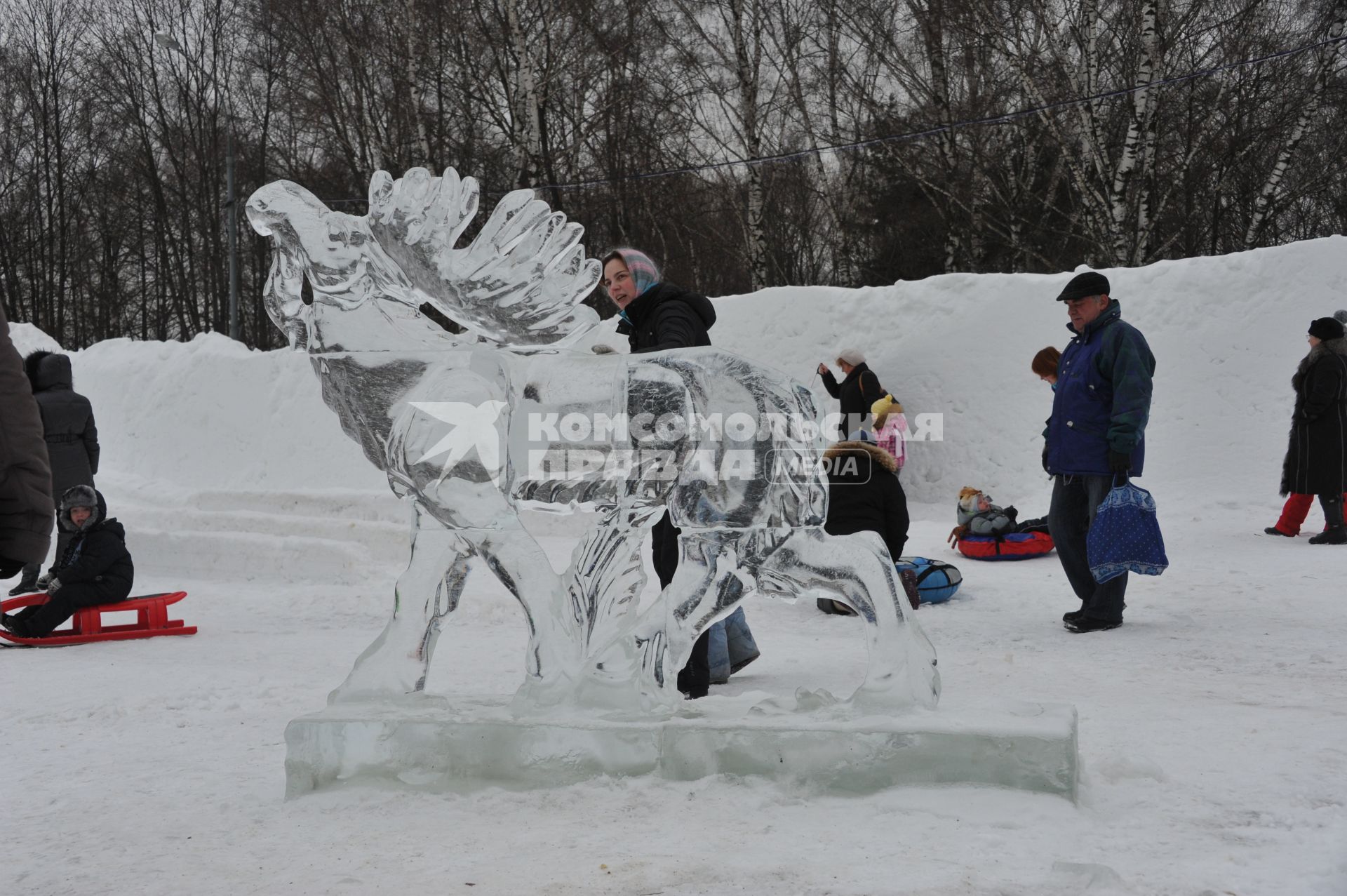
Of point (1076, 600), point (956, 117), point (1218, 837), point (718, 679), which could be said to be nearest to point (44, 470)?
point (1218, 837)

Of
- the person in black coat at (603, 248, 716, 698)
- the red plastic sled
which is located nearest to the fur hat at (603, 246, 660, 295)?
the person in black coat at (603, 248, 716, 698)

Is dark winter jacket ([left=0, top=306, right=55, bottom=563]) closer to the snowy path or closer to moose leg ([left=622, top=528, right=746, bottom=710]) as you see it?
the snowy path

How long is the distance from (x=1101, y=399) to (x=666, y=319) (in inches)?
97.9

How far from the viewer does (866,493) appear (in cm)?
648

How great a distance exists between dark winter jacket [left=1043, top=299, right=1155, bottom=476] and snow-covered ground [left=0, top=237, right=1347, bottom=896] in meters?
0.89

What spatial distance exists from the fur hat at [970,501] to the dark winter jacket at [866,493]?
216cm

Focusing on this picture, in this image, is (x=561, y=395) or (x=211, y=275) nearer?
(x=561, y=395)

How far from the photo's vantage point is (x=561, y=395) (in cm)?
327

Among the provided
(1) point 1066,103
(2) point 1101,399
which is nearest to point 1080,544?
(2) point 1101,399

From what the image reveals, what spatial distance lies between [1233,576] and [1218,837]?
485 cm

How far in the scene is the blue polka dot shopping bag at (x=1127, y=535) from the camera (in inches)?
209

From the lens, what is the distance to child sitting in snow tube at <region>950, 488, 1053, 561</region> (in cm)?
822

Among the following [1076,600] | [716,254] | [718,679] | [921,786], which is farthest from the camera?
[716,254]

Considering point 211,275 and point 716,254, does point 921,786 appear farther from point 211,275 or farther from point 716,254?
point 211,275
